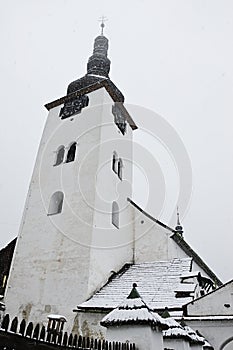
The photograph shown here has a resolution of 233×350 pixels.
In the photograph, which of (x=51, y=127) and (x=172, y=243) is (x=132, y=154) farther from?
(x=172, y=243)

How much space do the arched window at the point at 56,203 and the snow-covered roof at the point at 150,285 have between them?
391 centimetres

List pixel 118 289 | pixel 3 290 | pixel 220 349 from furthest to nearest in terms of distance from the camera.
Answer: pixel 3 290, pixel 118 289, pixel 220 349

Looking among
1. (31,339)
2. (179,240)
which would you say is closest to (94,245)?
(179,240)

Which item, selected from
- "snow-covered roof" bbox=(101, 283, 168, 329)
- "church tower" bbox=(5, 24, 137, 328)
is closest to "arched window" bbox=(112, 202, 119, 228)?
"church tower" bbox=(5, 24, 137, 328)

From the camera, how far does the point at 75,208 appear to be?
555 inches

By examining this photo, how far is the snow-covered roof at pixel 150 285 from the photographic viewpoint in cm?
1073

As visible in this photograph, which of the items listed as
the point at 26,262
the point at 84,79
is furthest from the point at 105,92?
the point at 26,262

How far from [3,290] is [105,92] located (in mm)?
10770

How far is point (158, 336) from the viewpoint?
213 inches

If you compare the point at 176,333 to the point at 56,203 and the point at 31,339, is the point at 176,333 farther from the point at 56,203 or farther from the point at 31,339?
the point at 56,203

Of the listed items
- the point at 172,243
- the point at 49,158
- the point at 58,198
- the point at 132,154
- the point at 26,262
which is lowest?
the point at 26,262

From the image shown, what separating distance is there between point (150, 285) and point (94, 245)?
2581mm

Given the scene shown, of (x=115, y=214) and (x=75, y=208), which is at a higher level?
(x=115, y=214)

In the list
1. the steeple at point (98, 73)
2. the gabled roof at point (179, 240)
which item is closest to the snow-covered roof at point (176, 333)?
the gabled roof at point (179, 240)
